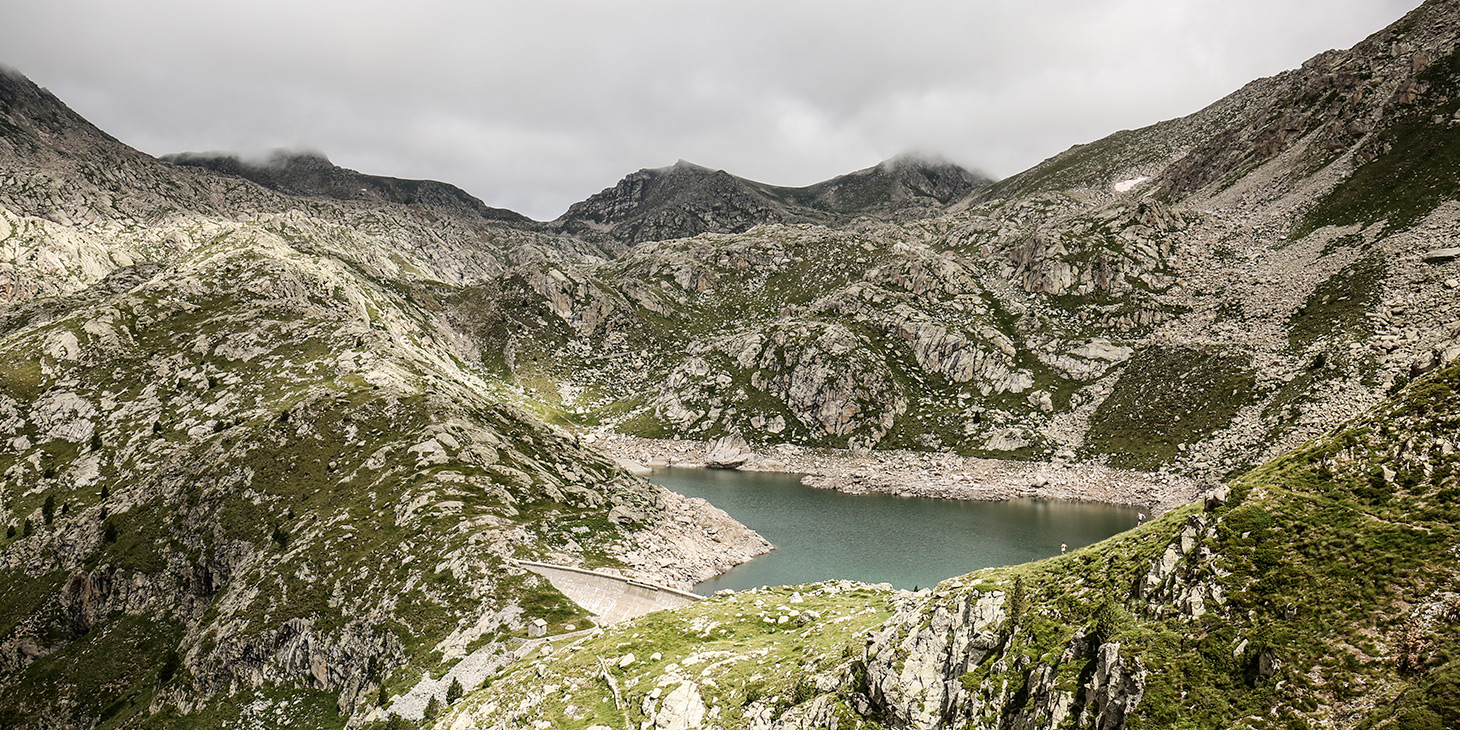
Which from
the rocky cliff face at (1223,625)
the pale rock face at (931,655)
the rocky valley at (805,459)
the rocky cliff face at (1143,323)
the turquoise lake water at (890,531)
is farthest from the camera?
the rocky cliff face at (1143,323)

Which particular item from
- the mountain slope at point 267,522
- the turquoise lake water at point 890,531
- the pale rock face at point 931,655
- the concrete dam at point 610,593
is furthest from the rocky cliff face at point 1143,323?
the pale rock face at point 931,655

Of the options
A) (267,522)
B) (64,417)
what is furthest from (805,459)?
(64,417)

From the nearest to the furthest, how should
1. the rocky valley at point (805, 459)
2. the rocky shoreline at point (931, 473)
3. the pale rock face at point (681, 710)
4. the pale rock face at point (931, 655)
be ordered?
the rocky valley at point (805, 459), the pale rock face at point (931, 655), the pale rock face at point (681, 710), the rocky shoreline at point (931, 473)

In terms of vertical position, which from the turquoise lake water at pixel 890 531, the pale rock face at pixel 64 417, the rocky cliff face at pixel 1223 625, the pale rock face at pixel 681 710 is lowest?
the turquoise lake water at pixel 890 531

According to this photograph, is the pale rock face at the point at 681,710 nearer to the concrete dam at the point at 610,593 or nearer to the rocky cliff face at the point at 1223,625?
the rocky cliff face at the point at 1223,625

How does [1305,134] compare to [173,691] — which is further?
[1305,134]

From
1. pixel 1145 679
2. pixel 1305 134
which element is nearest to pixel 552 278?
pixel 1145 679

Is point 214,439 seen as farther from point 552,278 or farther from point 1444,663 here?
point 552,278

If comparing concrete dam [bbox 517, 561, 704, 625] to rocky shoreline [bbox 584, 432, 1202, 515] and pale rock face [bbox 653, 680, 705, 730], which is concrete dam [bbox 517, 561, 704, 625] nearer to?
pale rock face [bbox 653, 680, 705, 730]
